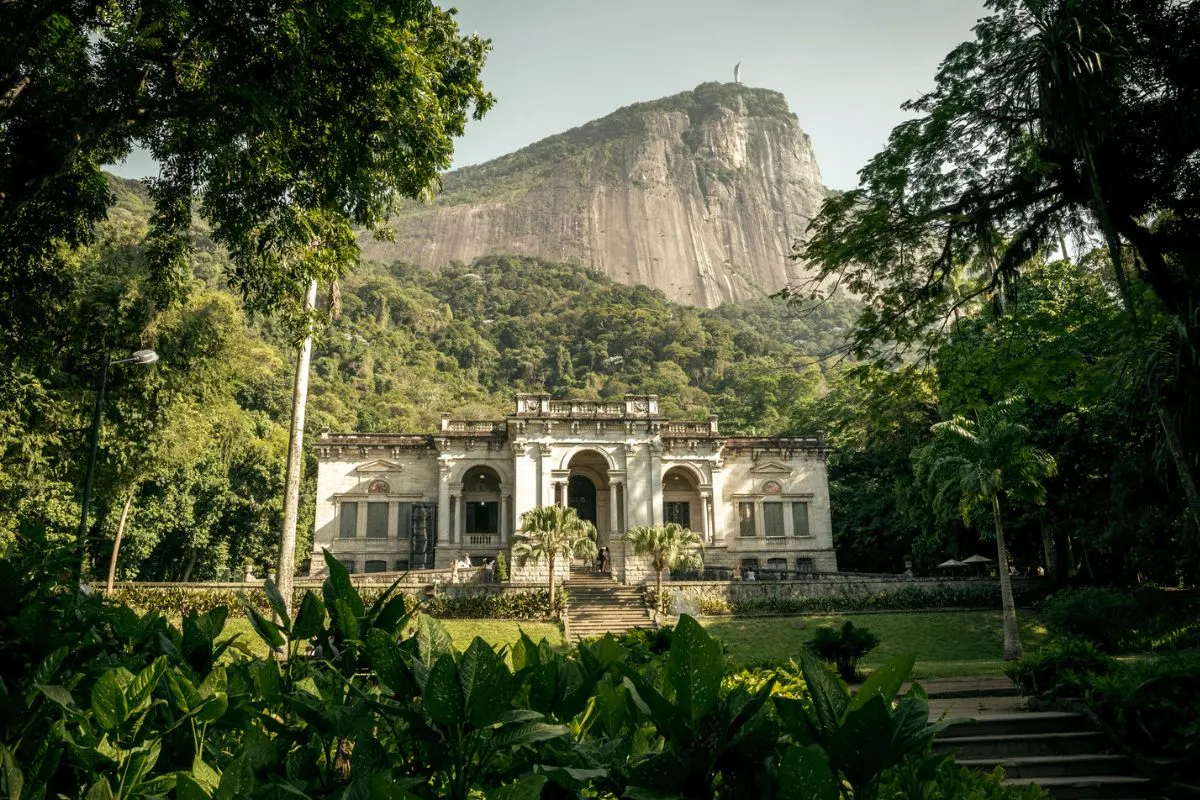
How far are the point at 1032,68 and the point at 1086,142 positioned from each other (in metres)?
1.14

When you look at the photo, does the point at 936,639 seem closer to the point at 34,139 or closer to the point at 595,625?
the point at 595,625

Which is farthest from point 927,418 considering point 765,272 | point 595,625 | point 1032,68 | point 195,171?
point 765,272

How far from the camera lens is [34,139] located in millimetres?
6941

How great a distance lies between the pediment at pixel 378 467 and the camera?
3209 cm

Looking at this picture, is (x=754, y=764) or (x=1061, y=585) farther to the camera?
(x=1061, y=585)

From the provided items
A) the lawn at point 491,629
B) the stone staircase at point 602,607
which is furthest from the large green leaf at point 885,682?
the stone staircase at point 602,607

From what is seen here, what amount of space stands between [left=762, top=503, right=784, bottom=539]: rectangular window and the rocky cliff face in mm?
73947

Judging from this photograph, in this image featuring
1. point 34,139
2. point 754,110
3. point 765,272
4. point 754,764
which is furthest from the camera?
point 754,110

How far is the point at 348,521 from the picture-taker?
31828mm

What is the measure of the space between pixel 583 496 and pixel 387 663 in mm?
33714

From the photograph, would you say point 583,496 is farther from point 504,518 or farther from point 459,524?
point 459,524

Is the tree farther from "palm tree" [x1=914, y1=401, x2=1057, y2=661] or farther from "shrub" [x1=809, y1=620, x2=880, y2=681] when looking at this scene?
"palm tree" [x1=914, y1=401, x2=1057, y2=661]

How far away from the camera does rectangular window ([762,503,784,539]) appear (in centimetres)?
3312

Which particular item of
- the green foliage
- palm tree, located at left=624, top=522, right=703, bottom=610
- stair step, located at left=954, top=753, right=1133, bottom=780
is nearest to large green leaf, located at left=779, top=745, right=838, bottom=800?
the green foliage
